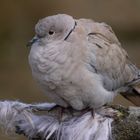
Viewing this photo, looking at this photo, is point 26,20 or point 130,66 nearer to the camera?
point 130,66

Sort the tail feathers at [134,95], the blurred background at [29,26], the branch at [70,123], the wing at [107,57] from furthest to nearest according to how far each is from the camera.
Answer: the blurred background at [29,26] → the tail feathers at [134,95] → the wing at [107,57] → the branch at [70,123]

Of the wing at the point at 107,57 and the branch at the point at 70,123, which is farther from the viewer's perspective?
the wing at the point at 107,57

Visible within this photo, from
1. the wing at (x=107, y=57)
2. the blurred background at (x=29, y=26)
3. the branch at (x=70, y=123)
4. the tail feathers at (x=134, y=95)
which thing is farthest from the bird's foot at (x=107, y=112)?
the blurred background at (x=29, y=26)

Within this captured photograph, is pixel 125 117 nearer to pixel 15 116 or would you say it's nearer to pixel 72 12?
pixel 15 116

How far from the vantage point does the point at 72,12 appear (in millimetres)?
5105

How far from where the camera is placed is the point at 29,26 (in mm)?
5148

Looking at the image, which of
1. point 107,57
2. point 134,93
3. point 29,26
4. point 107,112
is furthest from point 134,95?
point 29,26

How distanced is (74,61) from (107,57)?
21 cm

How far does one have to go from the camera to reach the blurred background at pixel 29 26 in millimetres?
5082

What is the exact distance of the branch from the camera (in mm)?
3027

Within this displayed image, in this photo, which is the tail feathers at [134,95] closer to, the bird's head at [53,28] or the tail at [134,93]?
the tail at [134,93]

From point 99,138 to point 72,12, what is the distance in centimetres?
219

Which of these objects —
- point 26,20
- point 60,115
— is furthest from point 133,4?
point 60,115

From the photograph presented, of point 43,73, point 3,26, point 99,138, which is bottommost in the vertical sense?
point 99,138
